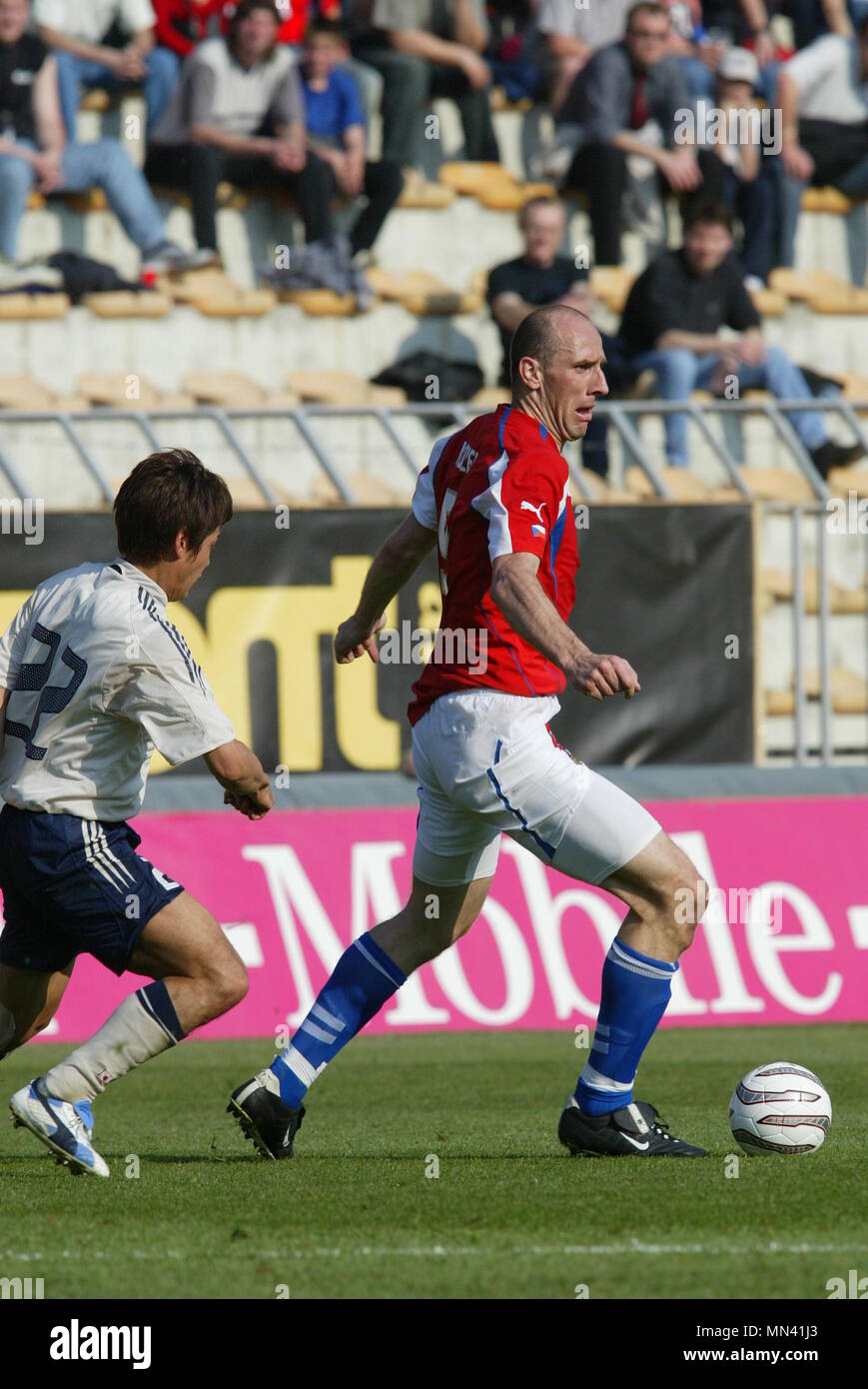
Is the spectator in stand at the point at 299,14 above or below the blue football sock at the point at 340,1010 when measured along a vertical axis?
above

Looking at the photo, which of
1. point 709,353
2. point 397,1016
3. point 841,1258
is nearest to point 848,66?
point 709,353

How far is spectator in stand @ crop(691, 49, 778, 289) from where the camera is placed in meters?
15.4

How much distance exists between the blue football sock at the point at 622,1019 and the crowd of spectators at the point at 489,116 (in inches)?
325

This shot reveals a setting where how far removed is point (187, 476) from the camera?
555 centimetres

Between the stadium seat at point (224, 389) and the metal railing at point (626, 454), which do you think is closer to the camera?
the metal railing at point (626, 454)

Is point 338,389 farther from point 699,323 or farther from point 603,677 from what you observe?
point 603,677

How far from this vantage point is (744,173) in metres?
15.6

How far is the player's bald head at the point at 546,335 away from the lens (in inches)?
230

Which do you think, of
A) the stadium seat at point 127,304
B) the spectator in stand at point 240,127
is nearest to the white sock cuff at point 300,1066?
the stadium seat at point 127,304

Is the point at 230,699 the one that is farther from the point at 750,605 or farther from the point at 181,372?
the point at 181,372

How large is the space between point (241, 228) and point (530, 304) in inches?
98.3

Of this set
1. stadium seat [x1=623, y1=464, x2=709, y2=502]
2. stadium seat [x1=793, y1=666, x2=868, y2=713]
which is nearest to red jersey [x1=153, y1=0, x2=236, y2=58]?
stadium seat [x1=623, y1=464, x2=709, y2=502]

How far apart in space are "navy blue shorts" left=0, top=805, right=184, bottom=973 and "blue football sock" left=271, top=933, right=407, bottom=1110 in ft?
2.11

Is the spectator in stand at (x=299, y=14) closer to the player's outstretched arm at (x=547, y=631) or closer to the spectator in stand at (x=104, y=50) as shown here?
the spectator in stand at (x=104, y=50)
